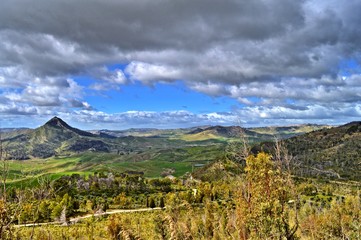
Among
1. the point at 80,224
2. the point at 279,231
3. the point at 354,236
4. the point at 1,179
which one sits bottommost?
the point at 80,224

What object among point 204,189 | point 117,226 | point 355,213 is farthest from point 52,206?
point 355,213

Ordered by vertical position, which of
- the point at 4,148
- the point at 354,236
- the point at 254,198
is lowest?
the point at 354,236

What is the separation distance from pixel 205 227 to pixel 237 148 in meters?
73.3

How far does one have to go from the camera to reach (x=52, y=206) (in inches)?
5856

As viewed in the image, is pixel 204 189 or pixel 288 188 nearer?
pixel 288 188

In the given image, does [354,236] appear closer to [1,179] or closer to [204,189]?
[1,179]

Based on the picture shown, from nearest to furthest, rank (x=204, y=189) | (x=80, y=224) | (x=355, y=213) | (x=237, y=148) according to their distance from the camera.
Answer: (x=237, y=148)
(x=355, y=213)
(x=80, y=224)
(x=204, y=189)

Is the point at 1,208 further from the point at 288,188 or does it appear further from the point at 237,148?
the point at 288,188

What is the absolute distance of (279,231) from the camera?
1062 inches

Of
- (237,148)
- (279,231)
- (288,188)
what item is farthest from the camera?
(279,231)

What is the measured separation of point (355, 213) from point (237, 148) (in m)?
96.3

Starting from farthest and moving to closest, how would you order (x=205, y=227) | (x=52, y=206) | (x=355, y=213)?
(x=52, y=206) < (x=355, y=213) < (x=205, y=227)

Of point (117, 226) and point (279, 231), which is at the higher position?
point (279, 231)

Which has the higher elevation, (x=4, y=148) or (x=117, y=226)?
(x=4, y=148)
